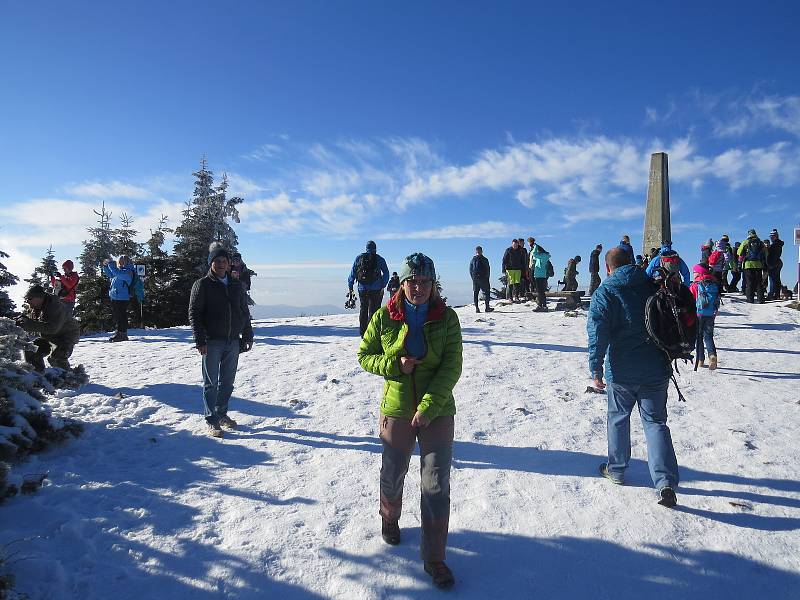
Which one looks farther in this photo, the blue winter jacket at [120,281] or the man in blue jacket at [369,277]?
the blue winter jacket at [120,281]

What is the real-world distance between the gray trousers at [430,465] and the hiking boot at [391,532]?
0.38 m

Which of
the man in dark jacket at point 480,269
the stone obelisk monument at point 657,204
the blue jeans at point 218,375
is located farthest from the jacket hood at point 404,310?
the stone obelisk monument at point 657,204

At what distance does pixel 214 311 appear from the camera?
18.7 ft

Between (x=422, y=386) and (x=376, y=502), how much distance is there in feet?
5.58

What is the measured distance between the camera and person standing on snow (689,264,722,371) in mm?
8383

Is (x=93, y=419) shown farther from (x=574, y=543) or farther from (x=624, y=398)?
(x=624, y=398)

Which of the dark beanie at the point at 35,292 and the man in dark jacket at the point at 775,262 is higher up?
the man in dark jacket at the point at 775,262

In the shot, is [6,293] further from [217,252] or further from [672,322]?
[672,322]

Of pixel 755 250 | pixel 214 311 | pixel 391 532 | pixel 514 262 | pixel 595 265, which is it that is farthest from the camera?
pixel 595 265

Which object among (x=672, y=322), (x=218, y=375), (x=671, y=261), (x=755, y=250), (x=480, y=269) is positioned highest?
(x=755, y=250)

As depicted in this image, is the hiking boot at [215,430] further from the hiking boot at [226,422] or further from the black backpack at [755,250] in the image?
the black backpack at [755,250]

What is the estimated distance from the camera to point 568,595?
9.96ft

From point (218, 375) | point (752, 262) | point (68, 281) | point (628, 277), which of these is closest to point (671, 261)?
point (628, 277)

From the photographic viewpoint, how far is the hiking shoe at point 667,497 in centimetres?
392
